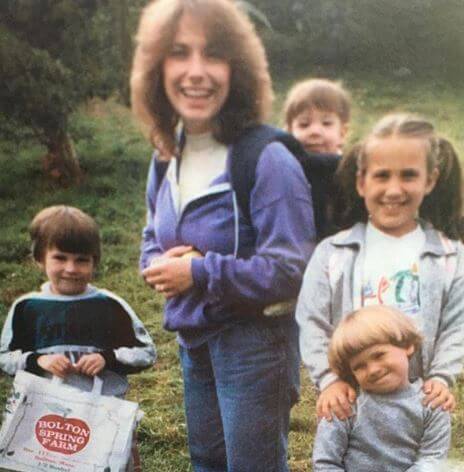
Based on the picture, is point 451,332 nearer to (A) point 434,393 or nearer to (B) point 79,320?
(A) point 434,393

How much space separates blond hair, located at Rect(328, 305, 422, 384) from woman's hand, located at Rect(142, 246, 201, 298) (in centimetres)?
31

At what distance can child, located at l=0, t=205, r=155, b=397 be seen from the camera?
2.14 m

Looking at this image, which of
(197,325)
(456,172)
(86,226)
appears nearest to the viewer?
(456,172)

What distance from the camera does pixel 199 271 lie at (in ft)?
6.21

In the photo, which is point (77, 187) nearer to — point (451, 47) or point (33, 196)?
point (33, 196)

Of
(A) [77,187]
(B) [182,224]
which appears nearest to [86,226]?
(A) [77,187]

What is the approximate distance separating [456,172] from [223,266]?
477 millimetres

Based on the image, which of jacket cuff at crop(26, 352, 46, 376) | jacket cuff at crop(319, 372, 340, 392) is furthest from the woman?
jacket cuff at crop(26, 352, 46, 376)

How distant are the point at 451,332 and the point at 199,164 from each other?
1.92ft

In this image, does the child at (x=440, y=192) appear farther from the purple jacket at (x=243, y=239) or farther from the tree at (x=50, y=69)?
the tree at (x=50, y=69)

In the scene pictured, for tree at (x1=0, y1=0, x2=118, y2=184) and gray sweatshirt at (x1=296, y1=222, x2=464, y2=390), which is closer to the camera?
gray sweatshirt at (x1=296, y1=222, x2=464, y2=390)

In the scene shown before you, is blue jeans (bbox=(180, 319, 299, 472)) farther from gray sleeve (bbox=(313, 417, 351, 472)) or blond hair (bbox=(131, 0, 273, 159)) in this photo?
blond hair (bbox=(131, 0, 273, 159))

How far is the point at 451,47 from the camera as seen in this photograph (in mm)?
2068

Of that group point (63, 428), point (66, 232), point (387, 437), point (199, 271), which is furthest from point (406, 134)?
point (63, 428)
